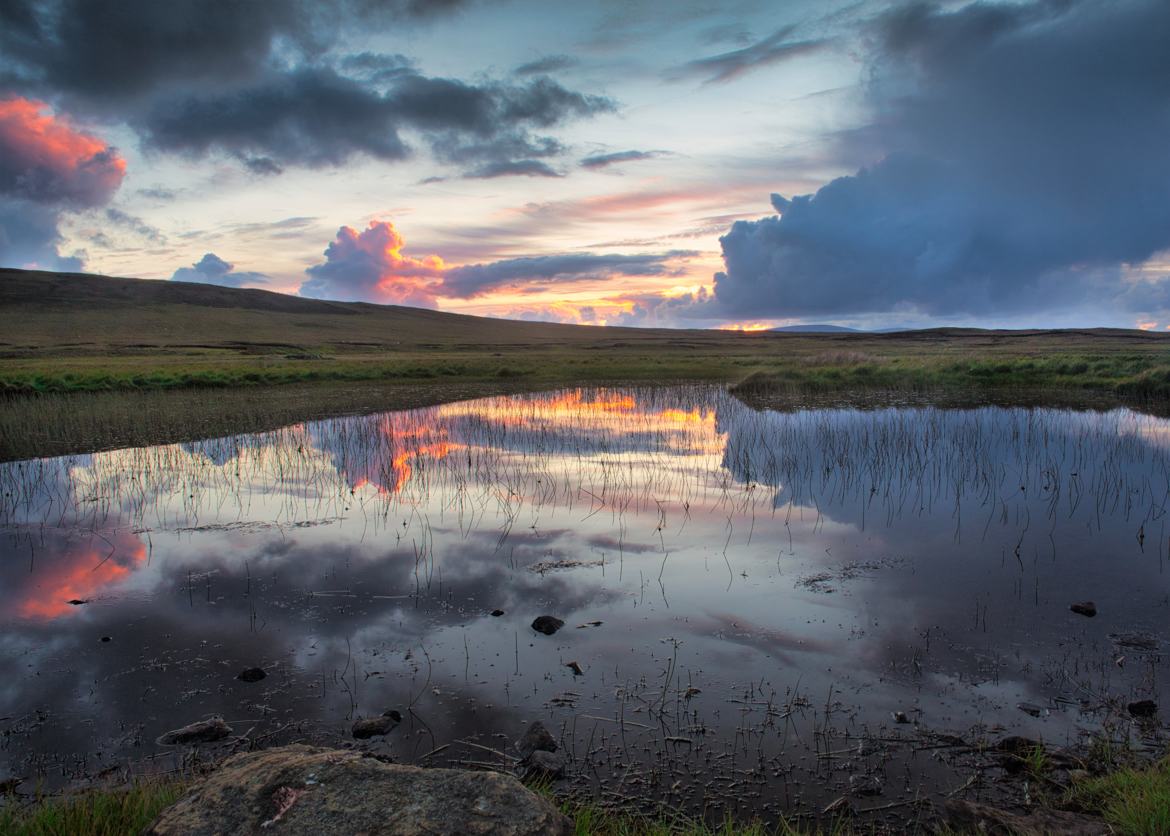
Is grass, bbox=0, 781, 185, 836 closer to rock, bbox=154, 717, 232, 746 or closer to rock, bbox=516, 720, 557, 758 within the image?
rock, bbox=154, 717, 232, 746

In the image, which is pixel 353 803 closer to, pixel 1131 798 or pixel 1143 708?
pixel 1131 798

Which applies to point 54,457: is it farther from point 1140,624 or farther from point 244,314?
point 244,314

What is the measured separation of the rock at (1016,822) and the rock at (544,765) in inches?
98.9

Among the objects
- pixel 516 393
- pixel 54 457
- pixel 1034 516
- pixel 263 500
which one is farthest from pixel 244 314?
pixel 1034 516

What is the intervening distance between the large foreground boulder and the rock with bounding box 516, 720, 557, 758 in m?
1.96

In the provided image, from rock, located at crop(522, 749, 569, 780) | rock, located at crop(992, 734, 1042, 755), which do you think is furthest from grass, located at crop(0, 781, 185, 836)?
rock, located at crop(992, 734, 1042, 755)

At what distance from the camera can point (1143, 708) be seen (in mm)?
5863

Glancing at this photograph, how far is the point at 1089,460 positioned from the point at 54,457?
24.8m

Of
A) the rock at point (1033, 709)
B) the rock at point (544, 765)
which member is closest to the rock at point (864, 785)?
the rock at point (1033, 709)

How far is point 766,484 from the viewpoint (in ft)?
48.4

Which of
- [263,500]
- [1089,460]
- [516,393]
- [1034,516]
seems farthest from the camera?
[516,393]

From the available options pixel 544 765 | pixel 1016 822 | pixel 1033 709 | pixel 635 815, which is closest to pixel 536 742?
pixel 544 765

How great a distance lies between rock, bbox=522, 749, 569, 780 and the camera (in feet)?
17.0

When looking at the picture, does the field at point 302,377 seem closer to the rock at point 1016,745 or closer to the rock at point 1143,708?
the rock at point 1016,745
